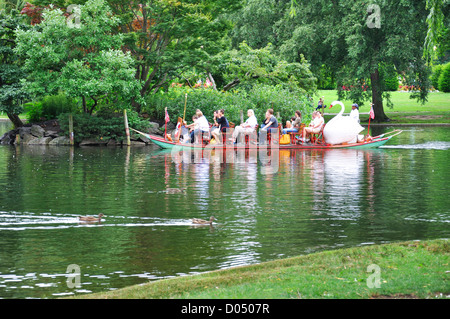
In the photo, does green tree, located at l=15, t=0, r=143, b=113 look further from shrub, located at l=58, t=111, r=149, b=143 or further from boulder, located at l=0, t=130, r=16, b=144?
boulder, located at l=0, t=130, r=16, b=144

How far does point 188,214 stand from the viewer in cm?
1395

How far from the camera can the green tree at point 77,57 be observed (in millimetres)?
33906

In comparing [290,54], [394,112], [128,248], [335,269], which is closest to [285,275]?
[335,269]

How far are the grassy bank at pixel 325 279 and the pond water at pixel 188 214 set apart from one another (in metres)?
0.95

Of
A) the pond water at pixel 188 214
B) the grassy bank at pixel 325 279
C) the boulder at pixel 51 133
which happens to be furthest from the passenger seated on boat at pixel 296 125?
the grassy bank at pixel 325 279

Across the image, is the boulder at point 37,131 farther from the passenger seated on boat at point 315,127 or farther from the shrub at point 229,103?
the passenger seated on boat at point 315,127

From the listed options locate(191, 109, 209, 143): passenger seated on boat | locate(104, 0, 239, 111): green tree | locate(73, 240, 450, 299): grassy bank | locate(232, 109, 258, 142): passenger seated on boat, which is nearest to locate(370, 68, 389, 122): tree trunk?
locate(104, 0, 239, 111): green tree

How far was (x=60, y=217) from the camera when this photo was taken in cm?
1357

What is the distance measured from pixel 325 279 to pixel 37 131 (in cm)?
3124

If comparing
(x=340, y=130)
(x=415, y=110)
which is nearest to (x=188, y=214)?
(x=340, y=130)

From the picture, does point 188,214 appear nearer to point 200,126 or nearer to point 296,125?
point 200,126
